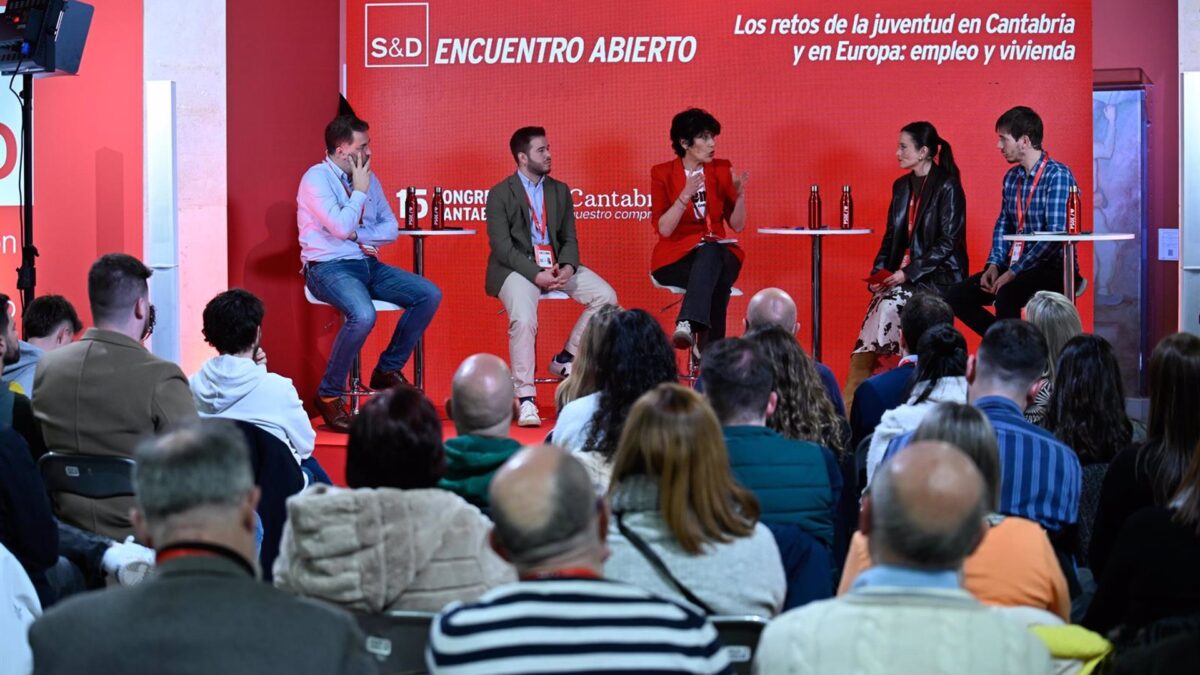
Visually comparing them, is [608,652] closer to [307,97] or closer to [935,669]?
[935,669]

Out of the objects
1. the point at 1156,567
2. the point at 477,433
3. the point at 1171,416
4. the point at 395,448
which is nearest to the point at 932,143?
the point at 1171,416

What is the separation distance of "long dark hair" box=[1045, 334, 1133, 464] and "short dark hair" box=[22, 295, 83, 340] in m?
3.29

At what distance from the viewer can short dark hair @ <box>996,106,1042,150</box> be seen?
7.19 m

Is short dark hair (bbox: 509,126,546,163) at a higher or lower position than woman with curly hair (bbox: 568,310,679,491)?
higher

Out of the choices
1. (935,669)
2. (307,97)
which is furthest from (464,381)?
(307,97)

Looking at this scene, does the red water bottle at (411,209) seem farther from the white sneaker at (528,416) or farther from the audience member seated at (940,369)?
the audience member seated at (940,369)

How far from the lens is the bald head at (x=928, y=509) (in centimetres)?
195

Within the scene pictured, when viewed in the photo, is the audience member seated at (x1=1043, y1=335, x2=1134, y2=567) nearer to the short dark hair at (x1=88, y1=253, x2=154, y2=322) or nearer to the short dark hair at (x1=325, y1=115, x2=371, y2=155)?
the short dark hair at (x1=88, y1=253, x2=154, y2=322)

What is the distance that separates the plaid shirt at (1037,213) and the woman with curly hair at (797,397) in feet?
11.3

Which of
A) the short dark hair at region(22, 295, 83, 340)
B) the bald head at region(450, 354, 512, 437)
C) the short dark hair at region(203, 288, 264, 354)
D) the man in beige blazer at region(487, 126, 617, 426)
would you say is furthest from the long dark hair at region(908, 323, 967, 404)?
the man in beige blazer at region(487, 126, 617, 426)

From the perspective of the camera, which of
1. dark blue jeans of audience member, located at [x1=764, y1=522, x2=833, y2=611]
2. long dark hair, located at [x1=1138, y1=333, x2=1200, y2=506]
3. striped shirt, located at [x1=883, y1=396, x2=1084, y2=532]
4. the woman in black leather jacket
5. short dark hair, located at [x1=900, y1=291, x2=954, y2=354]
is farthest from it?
the woman in black leather jacket

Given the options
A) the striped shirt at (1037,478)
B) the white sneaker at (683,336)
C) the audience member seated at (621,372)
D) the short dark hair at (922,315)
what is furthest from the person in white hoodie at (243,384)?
the white sneaker at (683,336)

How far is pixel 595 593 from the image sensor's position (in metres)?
1.90

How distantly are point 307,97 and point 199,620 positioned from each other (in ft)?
21.1
